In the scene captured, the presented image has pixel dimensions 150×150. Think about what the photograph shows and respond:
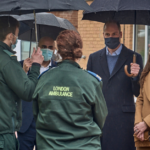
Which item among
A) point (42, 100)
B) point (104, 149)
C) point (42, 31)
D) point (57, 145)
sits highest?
point (42, 31)

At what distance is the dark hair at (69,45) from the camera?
2.90 meters

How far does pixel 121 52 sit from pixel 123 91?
53cm

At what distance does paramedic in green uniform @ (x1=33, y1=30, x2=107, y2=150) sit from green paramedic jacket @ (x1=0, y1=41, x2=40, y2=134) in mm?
284

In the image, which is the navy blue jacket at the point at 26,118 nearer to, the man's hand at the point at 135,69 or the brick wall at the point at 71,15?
the man's hand at the point at 135,69

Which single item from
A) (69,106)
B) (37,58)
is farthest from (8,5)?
(69,106)

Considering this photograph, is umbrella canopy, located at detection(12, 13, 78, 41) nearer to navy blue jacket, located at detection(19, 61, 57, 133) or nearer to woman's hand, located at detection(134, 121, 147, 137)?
navy blue jacket, located at detection(19, 61, 57, 133)

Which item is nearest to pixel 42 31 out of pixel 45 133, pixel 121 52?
pixel 121 52

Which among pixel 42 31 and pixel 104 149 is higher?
pixel 42 31

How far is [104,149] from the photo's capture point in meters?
4.36

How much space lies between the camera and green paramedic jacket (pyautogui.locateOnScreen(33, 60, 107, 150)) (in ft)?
8.95

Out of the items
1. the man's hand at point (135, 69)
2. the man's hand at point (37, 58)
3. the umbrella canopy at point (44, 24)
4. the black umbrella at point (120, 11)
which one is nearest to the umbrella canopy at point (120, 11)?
the black umbrella at point (120, 11)

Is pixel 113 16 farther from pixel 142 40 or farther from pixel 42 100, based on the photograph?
pixel 142 40

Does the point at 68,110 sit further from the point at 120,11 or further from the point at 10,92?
the point at 120,11

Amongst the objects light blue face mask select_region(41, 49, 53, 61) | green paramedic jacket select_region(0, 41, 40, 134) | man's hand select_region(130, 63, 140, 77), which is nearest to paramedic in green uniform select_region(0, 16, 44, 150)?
green paramedic jacket select_region(0, 41, 40, 134)
